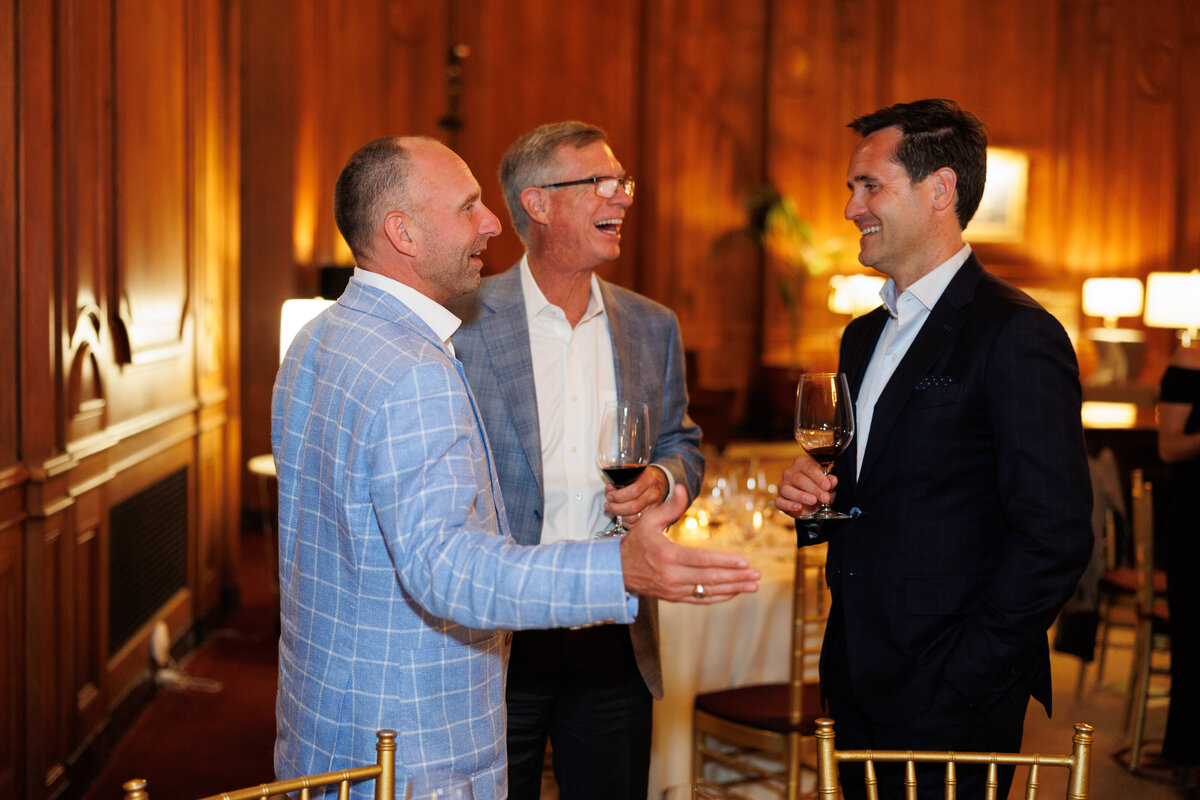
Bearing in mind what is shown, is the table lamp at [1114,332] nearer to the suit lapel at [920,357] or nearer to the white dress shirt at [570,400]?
the white dress shirt at [570,400]

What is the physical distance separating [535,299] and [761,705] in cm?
151

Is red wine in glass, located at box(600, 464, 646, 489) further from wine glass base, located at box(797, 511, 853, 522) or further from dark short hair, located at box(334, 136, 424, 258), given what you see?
dark short hair, located at box(334, 136, 424, 258)

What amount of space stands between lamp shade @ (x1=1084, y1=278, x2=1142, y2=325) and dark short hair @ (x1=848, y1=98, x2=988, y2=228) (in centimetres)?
902

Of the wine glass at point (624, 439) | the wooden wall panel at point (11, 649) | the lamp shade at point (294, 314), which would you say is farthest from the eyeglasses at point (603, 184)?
the lamp shade at point (294, 314)

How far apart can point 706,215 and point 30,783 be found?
8.15 metres

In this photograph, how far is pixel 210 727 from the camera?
4188 mm

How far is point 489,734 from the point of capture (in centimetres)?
162

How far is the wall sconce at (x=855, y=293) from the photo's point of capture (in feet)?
31.3

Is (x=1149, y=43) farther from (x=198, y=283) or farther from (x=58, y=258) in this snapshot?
(x=58, y=258)

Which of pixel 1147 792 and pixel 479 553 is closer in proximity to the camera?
pixel 479 553

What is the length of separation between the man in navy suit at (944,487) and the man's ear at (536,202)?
69 centimetres

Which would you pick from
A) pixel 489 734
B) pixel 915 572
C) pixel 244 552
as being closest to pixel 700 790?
pixel 489 734

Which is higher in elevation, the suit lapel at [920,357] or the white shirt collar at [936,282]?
the white shirt collar at [936,282]

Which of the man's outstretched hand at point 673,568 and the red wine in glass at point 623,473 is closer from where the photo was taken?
the man's outstretched hand at point 673,568
